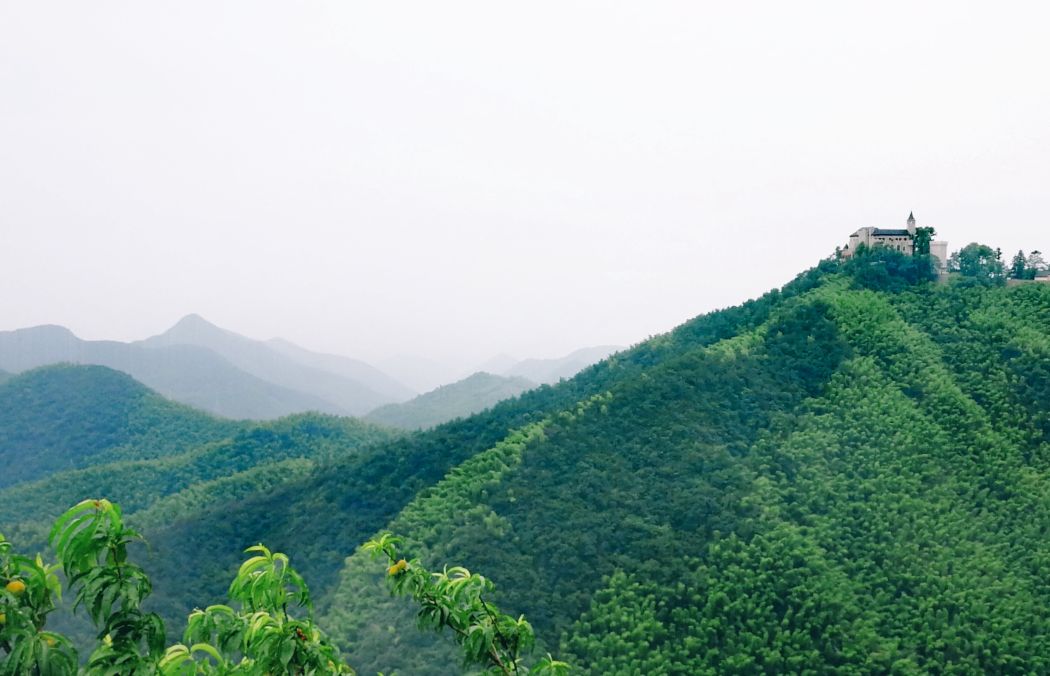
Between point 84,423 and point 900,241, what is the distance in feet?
286

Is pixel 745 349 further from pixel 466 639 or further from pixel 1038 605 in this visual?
pixel 466 639

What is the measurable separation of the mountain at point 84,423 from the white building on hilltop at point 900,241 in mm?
63681

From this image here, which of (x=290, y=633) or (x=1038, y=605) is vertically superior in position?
(x=290, y=633)

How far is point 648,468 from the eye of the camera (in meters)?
27.4

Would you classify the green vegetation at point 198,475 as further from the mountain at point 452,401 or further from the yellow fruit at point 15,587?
the yellow fruit at point 15,587

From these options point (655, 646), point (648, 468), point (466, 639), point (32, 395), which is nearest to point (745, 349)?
point (648, 468)

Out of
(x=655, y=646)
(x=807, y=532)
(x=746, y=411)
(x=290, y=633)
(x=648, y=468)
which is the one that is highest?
(x=290, y=633)

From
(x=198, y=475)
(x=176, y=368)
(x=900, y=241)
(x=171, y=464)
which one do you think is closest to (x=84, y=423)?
(x=171, y=464)

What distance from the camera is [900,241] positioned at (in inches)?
1640

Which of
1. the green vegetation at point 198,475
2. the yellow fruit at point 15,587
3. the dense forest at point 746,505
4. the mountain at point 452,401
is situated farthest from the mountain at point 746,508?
the mountain at point 452,401

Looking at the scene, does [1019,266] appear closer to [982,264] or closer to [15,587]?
[982,264]

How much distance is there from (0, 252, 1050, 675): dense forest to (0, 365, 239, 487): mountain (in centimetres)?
3282

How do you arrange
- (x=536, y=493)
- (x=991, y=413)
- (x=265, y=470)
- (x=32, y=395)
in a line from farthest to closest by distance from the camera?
(x=32, y=395) → (x=265, y=470) → (x=991, y=413) → (x=536, y=493)

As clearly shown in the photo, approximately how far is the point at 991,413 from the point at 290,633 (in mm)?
33394
